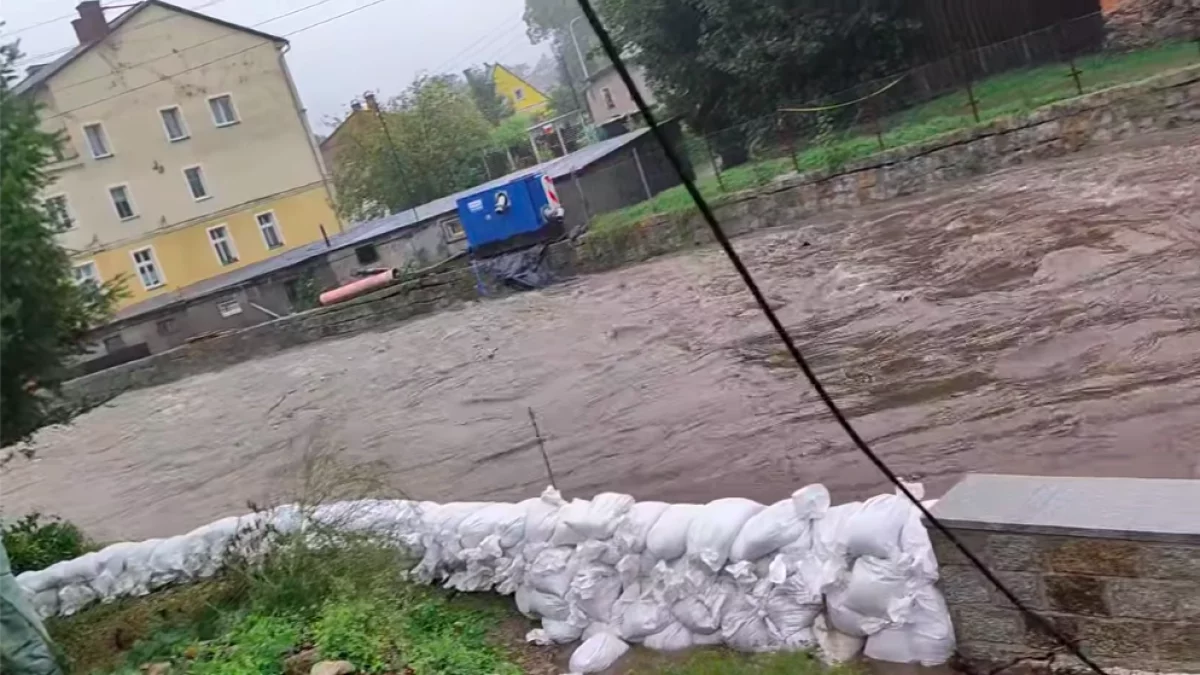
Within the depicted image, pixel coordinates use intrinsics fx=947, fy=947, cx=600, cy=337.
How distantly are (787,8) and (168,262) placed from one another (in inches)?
410

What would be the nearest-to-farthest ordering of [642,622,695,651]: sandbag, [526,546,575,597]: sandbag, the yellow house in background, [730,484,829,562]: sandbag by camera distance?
[730,484,829,562]: sandbag, [642,622,695,651]: sandbag, [526,546,575,597]: sandbag, the yellow house in background

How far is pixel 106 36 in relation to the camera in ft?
33.5

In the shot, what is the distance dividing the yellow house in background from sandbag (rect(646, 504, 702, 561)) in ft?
47.8

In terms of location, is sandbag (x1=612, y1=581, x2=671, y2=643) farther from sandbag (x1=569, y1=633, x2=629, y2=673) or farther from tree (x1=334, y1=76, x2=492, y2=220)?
tree (x1=334, y1=76, x2=492, y2=220)

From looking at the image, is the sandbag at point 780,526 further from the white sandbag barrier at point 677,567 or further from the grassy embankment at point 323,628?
the grassy embankment at point 323,628

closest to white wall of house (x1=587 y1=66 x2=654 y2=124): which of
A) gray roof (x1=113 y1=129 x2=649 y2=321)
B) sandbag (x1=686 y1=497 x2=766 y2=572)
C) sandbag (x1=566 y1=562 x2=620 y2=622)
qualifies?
gray roof (x1=113 y1=129 x2=649 y2=321)

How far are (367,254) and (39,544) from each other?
9.80 m

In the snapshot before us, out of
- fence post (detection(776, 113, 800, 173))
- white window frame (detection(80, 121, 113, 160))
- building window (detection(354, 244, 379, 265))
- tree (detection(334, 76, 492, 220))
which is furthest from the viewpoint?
tree (detection(334, 76, 492, 220))

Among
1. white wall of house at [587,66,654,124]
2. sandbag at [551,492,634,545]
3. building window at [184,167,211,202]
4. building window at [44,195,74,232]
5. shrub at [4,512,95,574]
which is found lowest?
sandbag at [551,492,634,545]

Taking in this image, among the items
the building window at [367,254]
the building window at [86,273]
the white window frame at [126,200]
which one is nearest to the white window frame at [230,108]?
the white window frame at [126,200]

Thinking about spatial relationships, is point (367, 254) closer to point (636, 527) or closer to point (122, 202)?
point (122, 202)

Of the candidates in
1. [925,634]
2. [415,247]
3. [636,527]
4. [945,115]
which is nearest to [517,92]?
[415,247]

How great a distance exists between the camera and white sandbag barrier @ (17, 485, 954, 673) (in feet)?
8.43

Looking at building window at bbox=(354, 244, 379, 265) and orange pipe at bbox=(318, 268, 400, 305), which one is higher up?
building window at bbox=(354, 244, 379, 265)
